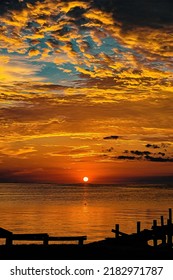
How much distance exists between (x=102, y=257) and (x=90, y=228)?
144 ft

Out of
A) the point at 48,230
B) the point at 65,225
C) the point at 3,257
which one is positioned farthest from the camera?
the point at 65,225

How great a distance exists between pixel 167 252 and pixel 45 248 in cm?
555

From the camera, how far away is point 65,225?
6725 cm

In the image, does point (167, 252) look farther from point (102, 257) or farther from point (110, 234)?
point (110, 234)
